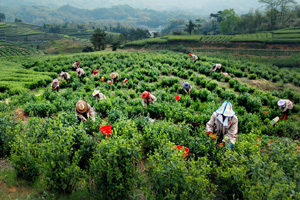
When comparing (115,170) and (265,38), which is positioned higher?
(265,38)

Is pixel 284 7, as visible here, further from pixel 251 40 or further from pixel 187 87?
pixel 187 87

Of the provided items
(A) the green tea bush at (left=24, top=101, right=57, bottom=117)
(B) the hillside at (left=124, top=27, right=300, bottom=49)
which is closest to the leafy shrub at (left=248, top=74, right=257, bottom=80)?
(A) the green tea bush at (left=24, top=101, right=57, bottom=117)

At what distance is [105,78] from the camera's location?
1823 cm

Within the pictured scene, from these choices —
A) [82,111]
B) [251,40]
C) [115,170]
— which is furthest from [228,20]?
[115,170]

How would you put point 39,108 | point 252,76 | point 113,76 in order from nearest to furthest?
point 39,108, point 113,76, point 252,76

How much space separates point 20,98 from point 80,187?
9320mm

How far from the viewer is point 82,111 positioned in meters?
8.03

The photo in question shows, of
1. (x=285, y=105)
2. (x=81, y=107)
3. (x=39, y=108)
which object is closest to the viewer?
(x=81, y=107)

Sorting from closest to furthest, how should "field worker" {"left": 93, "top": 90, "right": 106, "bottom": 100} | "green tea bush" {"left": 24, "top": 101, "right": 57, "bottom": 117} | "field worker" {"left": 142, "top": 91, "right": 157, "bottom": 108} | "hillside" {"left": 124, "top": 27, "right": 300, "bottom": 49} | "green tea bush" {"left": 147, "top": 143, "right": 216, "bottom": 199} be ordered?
1. "green tea bush" {"left": 147, "top": 143, "right": 216, "bottom": 199}
2. "green tea bush" {"left": 24, "top": 101, "right": 57, "bottom": 117}
3. "field worker" {"left": 142, "top": 91, "right": 157, "bottom": 108}
4. "field worker" {"left": 93, "top": 90, "right": 106, "bottom": 100}
5. "hillside" {"left": 124, "top": 27, "right": 300, "bottom": 49}

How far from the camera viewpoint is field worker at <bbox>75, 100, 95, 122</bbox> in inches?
313

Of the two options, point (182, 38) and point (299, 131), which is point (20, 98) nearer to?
point (299, 131)

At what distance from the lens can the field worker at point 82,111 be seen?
7.95 metres

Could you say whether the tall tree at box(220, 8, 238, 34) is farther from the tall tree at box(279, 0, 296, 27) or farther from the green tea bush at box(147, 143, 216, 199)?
the green tea bush at box(147, 143, 216, 199)

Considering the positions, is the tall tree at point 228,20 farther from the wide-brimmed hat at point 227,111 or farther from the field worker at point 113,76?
the wide-brimmed hat at point 227,111
